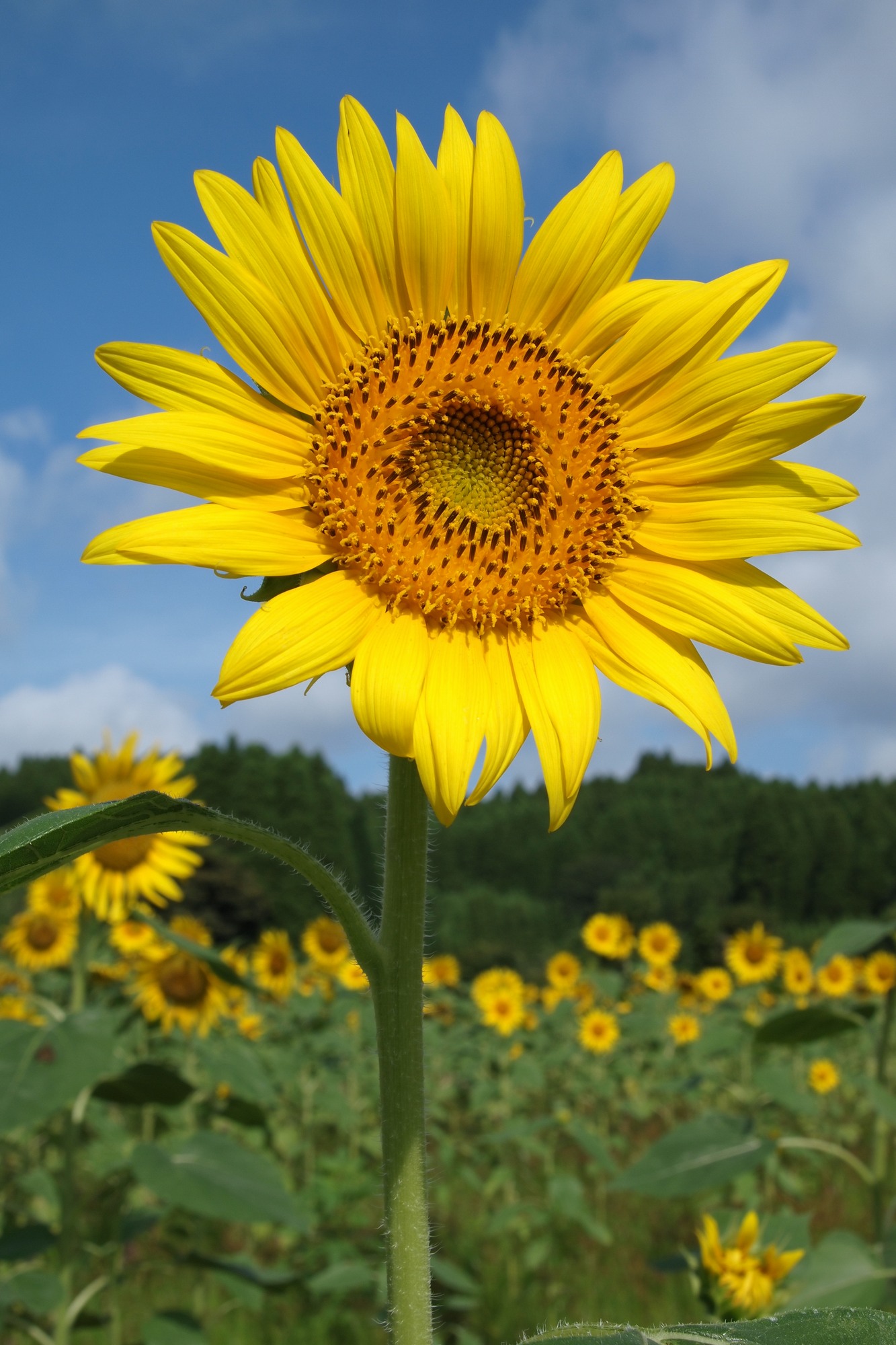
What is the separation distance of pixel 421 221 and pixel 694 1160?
3481mm

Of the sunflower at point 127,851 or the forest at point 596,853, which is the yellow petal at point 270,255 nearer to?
the sunflower at point 127,851

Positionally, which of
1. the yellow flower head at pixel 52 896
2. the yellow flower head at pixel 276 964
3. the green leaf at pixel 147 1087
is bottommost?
the green leaf at pixel 147 1087

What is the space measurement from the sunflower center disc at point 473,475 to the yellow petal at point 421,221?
8cm

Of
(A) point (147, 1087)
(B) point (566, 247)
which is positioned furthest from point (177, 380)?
(A) point (147, 1087)

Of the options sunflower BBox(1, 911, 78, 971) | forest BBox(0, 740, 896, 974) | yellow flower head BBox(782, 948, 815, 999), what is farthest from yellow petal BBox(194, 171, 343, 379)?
forest BBox(0, 740, 896, 974)

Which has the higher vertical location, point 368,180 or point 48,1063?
point 368,180

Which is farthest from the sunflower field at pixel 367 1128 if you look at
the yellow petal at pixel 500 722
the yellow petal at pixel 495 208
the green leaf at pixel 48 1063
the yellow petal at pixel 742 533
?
the yellow petal at pixel 495 208

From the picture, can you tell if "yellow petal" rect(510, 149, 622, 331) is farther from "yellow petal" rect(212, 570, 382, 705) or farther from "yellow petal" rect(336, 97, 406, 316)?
"yellow petal" rect(212, 570, 382, 705)

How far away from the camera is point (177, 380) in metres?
1.74

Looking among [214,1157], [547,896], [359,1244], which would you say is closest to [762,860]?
[547,896]

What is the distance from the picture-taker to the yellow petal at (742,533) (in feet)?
6.07

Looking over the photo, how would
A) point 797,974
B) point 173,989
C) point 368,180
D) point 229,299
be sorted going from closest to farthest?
point 229,299 < point 368,180 < point 173,989 < point 797,974

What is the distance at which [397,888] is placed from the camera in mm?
1567

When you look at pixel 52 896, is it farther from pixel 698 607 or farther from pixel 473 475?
pixel 698 607
